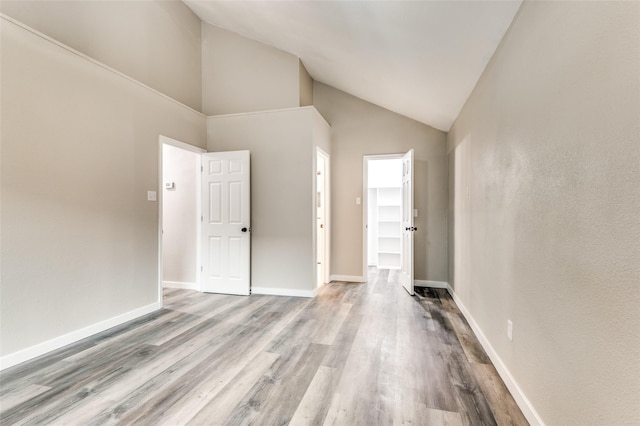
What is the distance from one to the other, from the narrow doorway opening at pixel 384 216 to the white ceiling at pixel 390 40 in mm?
1949

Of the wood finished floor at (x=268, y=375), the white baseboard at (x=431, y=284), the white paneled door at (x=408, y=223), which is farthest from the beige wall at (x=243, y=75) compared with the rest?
the white baseboard at (x=431, y=284)

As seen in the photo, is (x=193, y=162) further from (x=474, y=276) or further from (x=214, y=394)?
(x=474, y=276)

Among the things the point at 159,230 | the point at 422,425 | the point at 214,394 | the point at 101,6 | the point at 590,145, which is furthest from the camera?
the point at 159,230

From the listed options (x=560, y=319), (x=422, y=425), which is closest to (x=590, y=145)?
(x=560, y=319)

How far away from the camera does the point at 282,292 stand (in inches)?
159

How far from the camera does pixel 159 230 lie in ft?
11.5

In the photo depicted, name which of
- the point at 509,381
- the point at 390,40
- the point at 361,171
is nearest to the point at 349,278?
the point at 361,171

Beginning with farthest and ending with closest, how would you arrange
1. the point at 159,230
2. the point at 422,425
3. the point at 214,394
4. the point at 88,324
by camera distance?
the point at 159,230, the point at 88,324, the point at 214,394, the point at 422,425

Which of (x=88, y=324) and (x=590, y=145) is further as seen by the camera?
(x=88, y=324)

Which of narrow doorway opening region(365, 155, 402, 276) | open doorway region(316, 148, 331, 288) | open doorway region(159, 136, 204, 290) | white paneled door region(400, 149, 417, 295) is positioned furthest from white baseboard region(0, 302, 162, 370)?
narrow doorway opening region(365, 155, 402, 276)

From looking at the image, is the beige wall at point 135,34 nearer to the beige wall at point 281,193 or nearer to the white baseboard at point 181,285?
the beige wall at point 281,193

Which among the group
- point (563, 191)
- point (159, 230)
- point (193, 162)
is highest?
point (193, 162)

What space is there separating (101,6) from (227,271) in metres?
3.34

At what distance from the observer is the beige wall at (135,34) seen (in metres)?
2.53
